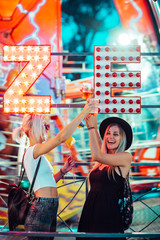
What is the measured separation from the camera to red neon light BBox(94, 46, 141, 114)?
354cm

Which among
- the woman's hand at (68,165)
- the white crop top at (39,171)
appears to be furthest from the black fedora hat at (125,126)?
the white crop top at (39,171)

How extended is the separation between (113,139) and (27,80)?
54.3 inches

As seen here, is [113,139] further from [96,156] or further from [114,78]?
[114,78]

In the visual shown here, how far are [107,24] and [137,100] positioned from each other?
3948mm

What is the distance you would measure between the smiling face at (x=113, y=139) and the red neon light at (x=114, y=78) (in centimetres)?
79

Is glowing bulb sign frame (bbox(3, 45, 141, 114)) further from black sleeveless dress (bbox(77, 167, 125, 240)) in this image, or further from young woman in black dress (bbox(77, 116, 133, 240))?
black sleeveless dress (bbox(77, 167, 125, 240))

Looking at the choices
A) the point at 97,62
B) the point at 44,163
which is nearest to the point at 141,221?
the point at 97,62

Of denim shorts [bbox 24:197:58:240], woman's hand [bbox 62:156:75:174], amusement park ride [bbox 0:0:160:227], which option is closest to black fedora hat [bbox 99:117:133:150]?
woman's hand [bbox 62:156:75:174]

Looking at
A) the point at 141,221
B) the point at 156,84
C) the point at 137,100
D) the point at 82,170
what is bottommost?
the point at 141,221

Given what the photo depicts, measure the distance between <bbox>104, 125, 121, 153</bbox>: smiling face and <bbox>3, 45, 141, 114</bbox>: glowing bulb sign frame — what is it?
2.49 ft

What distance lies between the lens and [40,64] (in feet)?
11.5

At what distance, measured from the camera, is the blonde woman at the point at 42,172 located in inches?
90.9

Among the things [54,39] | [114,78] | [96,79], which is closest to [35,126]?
[96,79]

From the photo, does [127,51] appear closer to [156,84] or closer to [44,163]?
[44,163]
